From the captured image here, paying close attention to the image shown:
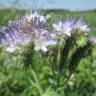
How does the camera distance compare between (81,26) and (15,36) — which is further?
(81,26)

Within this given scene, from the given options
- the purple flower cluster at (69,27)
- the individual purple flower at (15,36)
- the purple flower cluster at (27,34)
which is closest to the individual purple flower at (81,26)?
the purple flower cluster at (69,27)

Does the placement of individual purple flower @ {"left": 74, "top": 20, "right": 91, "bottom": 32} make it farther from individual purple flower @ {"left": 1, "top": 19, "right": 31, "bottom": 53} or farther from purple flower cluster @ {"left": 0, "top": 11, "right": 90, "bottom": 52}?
individual purple flower @ {"left": 1, "top": 19, "right": 31, "bottom": 53}

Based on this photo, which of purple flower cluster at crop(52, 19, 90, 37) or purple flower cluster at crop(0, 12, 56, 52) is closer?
purple flower cluster at crop(0, 12, 56, 52)

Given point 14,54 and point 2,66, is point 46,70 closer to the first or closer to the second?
point 2,66

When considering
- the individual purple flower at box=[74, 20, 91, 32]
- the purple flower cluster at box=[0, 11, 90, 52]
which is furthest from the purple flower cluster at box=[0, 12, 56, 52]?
the individual purple flower at box=[74, 20, 91, 32]

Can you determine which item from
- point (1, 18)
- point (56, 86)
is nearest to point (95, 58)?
point (1, 18)

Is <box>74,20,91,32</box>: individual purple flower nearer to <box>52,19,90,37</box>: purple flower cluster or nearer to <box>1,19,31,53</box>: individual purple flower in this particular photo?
<box>52,19,90,37</box>: purple flower cluster

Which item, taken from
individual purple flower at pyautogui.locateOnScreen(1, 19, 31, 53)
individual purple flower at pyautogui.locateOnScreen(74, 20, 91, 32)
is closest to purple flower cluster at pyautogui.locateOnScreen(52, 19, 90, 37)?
individual purple flower at pyautogui.locateOnScreen(74, 20, 91, 32)

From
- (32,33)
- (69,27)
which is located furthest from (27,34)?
(69,27)

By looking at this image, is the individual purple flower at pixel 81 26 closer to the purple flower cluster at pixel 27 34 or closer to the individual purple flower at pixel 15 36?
the purple flower cluster at pixel 27 34

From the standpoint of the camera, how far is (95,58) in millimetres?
3674

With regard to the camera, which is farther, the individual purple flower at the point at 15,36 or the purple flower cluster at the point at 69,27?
the purple flower cluster at the point at 69,27

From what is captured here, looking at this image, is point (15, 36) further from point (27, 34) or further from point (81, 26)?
point (81, 26)

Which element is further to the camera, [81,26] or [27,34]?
[81,26]
